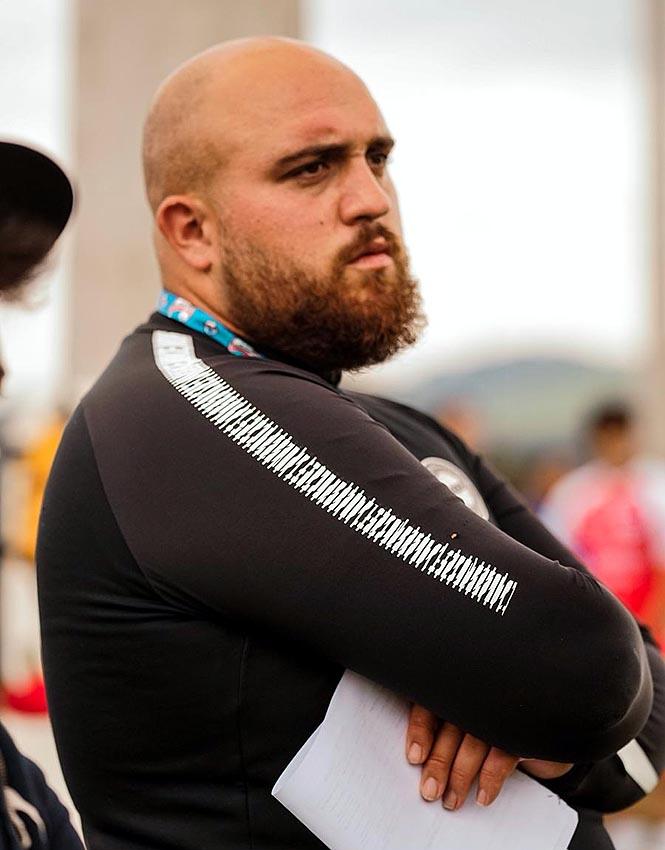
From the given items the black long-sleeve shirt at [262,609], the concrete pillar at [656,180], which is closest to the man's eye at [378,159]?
the black long-sleeve shirt at [262,609]

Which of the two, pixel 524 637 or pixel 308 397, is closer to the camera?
pixel 524 637

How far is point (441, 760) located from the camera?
1.68 m

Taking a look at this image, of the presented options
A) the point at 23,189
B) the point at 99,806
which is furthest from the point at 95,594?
the point at 23,189

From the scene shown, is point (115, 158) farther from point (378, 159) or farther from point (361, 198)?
point (361, 198)

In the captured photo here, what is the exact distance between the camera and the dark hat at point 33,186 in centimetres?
195

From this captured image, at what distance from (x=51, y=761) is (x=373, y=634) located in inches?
196

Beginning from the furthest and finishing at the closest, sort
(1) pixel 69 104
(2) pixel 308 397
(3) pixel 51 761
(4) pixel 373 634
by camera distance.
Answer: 1. (1) pixel 69 104
2. (3) pixel 51 761
3. (2) pixel 308 397
4. (4) pixel 373 634

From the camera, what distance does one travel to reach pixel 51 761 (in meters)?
6.21

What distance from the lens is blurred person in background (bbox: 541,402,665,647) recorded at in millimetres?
6305

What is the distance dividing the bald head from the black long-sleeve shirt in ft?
A: 1.31

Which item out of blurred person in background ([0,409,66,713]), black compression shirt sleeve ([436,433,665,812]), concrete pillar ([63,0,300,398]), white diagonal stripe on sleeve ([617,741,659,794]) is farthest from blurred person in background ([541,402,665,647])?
white diagonal stripe on sleeve ([617,741,659,794])

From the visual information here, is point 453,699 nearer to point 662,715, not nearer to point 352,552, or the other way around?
point 352,552

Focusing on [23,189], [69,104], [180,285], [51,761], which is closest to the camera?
[23,189]

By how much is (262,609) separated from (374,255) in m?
0.65
